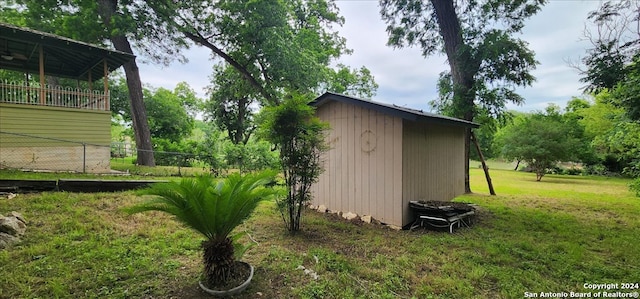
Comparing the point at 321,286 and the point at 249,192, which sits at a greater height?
the point at 249,192

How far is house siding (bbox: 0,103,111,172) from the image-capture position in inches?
308

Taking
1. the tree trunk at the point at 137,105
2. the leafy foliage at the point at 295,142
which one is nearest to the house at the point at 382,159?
the leafy foliage at the point at 295,142

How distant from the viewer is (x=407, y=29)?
10539mm

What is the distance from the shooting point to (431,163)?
5707 millimetres

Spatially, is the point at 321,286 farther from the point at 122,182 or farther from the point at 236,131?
the point at 236,131

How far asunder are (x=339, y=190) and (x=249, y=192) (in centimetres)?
326

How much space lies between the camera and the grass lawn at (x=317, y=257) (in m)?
2.64

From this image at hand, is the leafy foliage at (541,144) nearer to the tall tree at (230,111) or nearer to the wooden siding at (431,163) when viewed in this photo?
the wooden siding at (431,163)

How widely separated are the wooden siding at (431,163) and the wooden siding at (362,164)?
0.18m

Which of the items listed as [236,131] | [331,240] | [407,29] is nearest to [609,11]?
[407,29]

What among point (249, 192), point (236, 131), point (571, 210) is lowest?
point (571, 210)

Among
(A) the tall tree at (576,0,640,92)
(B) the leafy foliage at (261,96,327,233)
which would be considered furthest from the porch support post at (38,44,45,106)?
(A) the tall tree at (576,0,640,92)

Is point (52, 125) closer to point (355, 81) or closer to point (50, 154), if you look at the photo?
point (50, 154)

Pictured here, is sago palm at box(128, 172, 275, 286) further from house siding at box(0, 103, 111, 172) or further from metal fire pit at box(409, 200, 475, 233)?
house siding at box(0, 103, 111, 172)
